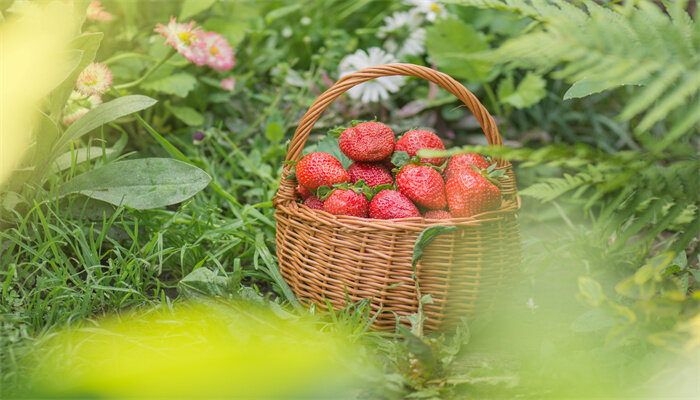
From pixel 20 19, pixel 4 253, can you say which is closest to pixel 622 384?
pixel 4 253

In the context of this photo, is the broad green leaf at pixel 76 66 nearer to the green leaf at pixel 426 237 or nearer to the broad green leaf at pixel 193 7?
the broad green leaf at pixel 193 7

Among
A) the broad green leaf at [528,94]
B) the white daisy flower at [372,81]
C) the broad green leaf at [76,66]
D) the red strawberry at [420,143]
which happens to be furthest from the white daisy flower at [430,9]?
the broad green leaf at [76,66]

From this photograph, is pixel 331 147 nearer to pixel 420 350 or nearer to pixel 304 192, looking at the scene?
pixel 304 192

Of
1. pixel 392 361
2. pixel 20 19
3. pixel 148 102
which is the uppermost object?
pixel 20 19

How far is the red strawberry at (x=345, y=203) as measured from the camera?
45.3 inches

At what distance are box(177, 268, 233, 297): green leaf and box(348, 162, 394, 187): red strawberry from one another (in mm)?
386

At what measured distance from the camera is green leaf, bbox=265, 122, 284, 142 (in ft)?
5.98

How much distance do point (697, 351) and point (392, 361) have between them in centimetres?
52

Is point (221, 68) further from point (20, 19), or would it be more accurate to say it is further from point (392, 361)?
point (392, 361)

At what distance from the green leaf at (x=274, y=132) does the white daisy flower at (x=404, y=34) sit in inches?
26.5

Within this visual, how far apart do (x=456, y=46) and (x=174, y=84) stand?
1.05 metres

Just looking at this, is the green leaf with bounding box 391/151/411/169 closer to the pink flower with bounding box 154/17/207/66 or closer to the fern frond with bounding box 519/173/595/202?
the fern frond with bounding box 519/173/595/202

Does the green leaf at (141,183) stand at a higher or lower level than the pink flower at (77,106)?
lower

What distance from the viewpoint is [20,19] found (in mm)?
1324
